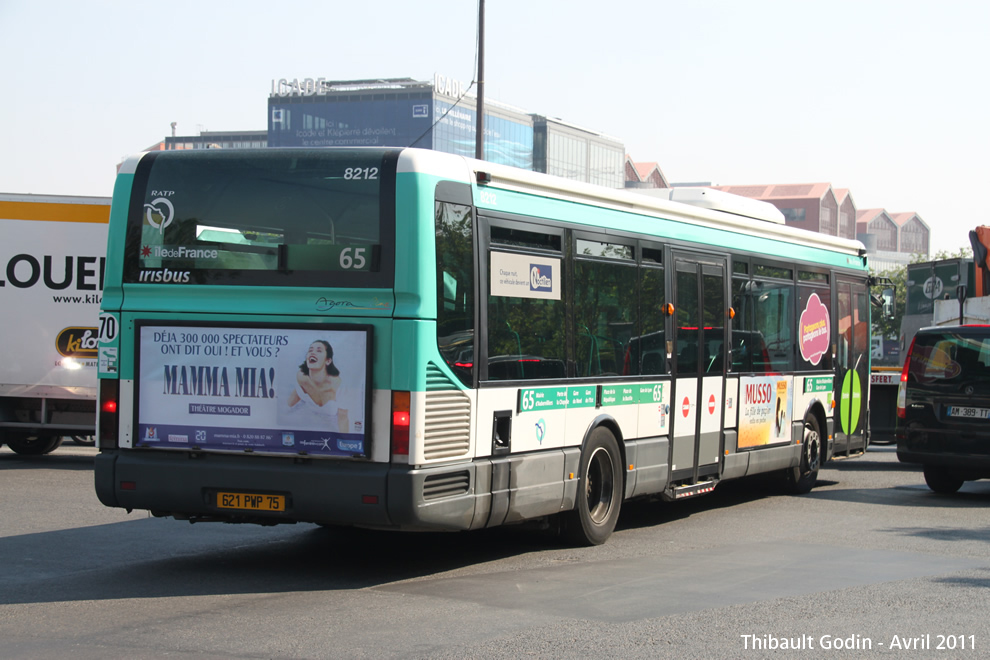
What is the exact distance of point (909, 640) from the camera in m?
6.74

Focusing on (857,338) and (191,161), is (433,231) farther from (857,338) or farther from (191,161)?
(857,338)

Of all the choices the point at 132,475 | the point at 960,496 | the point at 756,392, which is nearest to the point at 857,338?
the point at 960,496

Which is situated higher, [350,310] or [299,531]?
[350,310]

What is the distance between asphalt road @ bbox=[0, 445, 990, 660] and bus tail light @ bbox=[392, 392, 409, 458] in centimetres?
96

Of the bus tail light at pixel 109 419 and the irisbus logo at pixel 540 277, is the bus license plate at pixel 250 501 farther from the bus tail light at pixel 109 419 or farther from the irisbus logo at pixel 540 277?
the irisbus logo at pixel 540 277

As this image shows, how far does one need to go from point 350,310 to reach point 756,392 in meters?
6.52

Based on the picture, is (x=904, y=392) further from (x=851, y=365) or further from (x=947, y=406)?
(x=851, y=365)

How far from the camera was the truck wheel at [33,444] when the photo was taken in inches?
687

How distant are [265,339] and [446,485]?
1.61 metres

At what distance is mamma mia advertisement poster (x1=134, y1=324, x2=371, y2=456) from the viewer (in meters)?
8.12

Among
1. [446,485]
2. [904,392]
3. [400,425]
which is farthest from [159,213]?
[904,392]

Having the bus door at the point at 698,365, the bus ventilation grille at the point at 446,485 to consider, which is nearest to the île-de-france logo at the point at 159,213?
the bus ventilation grille at the point at 446,485

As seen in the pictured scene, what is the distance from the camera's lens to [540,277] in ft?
31.0

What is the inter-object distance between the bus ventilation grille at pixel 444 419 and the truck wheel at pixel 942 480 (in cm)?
850
